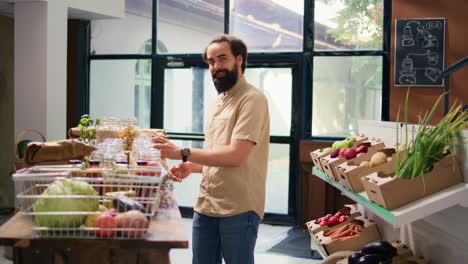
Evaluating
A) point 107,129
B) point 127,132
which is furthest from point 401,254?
point 107,129

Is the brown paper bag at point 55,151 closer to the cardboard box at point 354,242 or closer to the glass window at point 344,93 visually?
the cardboard box at point 354,242

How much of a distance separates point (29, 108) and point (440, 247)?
4.56 metres

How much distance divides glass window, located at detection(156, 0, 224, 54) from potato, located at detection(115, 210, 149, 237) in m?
5.44

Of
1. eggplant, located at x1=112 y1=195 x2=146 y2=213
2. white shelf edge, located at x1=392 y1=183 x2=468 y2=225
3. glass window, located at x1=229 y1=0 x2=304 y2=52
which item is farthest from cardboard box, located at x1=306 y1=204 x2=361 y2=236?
glass window, located at x1=229 y1=0 x2=304 y2=52

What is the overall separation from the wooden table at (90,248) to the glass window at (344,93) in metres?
5.02

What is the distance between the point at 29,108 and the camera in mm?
5945

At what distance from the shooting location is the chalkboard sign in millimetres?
5996

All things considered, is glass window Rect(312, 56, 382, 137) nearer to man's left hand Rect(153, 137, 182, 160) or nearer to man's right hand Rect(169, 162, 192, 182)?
man's right hand Rect(169, 162, 192, 182)

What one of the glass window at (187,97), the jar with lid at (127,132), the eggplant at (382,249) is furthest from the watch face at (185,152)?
the glass window at (187,97)

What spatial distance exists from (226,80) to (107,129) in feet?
2.93

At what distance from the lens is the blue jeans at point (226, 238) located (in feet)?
8.88

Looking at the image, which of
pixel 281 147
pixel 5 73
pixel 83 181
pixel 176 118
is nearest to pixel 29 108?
pixel 5 73

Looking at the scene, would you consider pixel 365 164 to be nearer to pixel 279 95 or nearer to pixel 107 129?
pixel 107 129

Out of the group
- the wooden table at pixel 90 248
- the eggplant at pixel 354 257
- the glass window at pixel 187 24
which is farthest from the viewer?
the glass window at pixel 187 24
